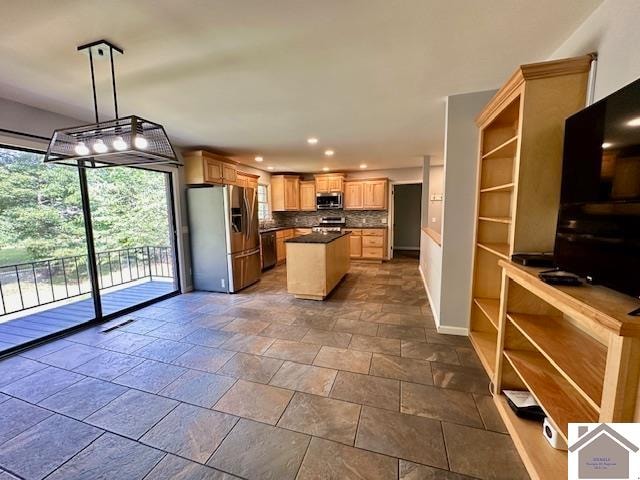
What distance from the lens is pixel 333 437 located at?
1569 mm

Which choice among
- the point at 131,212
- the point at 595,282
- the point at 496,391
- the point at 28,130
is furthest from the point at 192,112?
the point at 496,391

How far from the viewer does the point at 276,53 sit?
1.85 metres

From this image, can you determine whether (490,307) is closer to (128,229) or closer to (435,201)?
(435,201)

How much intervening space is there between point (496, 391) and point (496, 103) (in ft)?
6.87

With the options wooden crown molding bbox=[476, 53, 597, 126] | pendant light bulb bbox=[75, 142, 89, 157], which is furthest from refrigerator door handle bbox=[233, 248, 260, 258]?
wooden crown molding bbox=[476, 53, 597, 126]

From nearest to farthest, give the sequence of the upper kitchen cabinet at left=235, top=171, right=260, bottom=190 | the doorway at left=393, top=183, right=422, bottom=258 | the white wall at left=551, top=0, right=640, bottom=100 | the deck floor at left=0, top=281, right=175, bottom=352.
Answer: the white wall at left=551, top=0, right=640, bottom=100, the deck floor at left=0, top=281, right=175, bottom=352, the upper kitchen cabinet at left=235, top=171, right=260, bottom=190, the doorway at left=393, top=183, right=422, bottom=258

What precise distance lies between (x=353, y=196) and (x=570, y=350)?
6.15 metres

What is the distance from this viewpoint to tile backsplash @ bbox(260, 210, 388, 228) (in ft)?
24.2

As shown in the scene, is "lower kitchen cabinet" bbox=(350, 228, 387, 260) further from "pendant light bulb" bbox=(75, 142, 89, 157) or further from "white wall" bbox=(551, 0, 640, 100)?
"pendant light bulb" bbox=(75, 142, 89, 157)

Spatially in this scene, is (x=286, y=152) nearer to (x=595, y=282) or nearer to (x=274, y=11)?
(x=274, y=11)

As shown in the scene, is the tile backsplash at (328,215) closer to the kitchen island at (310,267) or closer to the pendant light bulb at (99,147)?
the kitchen island at (310,267)

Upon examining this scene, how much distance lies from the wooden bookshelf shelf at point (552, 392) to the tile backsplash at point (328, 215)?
5724 mm

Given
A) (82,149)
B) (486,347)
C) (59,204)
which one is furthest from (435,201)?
(59,204)

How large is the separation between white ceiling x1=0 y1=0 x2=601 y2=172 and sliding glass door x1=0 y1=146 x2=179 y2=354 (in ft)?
2.97
